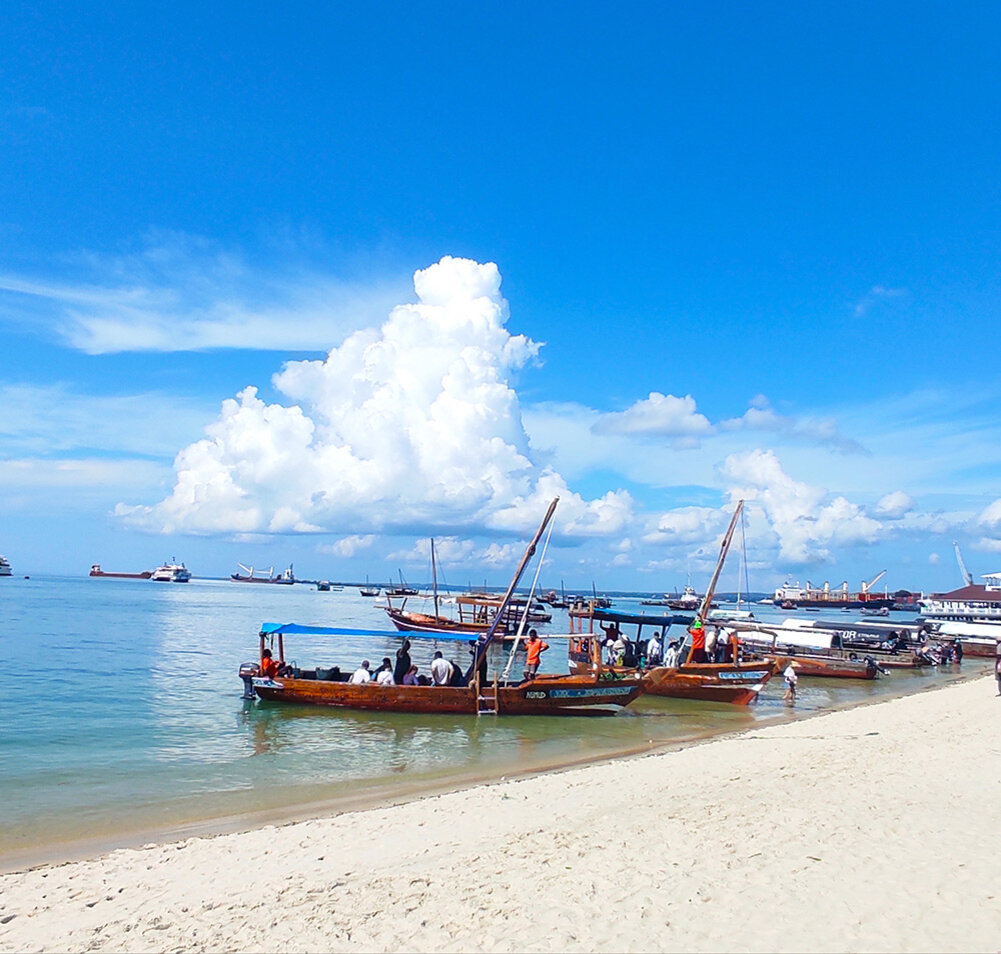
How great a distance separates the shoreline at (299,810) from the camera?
10.8 metres

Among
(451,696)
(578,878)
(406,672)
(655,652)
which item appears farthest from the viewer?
(655,652)

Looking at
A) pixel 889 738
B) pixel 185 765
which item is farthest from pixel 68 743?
pixel 889 738

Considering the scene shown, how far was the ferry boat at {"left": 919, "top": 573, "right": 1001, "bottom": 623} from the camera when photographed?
93.5 metres

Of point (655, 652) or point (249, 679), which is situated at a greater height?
point (249, 679)

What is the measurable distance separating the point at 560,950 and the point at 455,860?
8.81ft

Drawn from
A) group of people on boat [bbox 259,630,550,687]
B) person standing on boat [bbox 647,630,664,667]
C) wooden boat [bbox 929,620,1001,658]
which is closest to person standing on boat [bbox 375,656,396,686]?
group of people on boat [bbox 259,630,550,687]

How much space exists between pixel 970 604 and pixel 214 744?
350 ft

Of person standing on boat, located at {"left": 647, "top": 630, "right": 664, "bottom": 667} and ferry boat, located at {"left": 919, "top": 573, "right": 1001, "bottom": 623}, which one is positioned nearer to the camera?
person standing on boat, located at {"left": 647, "top": 630, "right": 664, "bottom": 667}

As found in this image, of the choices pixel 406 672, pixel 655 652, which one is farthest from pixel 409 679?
pixel 655 652

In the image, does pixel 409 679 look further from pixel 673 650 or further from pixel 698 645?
pixel 673 650

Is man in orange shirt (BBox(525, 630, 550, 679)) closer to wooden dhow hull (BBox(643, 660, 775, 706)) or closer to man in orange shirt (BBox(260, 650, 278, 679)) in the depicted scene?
wooden dhow hull (BBox(643, 660, 775, 706))

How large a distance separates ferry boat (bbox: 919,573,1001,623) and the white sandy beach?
303 feet

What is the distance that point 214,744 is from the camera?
18.7m

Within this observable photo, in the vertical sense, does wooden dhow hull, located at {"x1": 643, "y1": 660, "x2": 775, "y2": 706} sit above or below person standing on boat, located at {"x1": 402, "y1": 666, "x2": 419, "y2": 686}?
below
